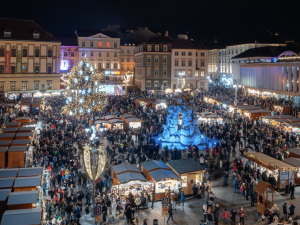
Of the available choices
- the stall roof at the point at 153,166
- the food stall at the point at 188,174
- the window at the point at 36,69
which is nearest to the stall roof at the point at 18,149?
the stall roof at the point at 153,166

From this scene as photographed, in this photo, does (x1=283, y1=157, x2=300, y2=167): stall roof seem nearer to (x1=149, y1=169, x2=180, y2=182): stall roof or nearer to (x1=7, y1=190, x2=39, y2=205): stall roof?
(x1=149, y1=169, x2=180, y2=182): stall roof

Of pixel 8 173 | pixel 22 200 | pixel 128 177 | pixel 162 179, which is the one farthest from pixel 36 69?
pixel 22 200

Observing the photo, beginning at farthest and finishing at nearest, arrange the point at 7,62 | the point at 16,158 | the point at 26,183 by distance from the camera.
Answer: the point at 7,62 → the point at 16,158 → the point at 26,183

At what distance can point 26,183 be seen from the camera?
13.7 m

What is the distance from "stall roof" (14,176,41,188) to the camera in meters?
13.5

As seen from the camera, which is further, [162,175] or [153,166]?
[153,166]

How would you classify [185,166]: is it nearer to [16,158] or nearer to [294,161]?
[294,161]

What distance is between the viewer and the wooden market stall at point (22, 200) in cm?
1183

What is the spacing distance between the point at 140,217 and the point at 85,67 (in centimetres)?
2245

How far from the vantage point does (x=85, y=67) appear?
3434 cm

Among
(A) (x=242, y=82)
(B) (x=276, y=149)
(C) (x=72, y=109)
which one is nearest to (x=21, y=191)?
(B) (x=276, y=149)

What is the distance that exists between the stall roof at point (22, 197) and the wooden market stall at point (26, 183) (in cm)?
53

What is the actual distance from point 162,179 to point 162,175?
1.16 ft

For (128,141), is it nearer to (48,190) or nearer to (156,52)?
(48,190)
